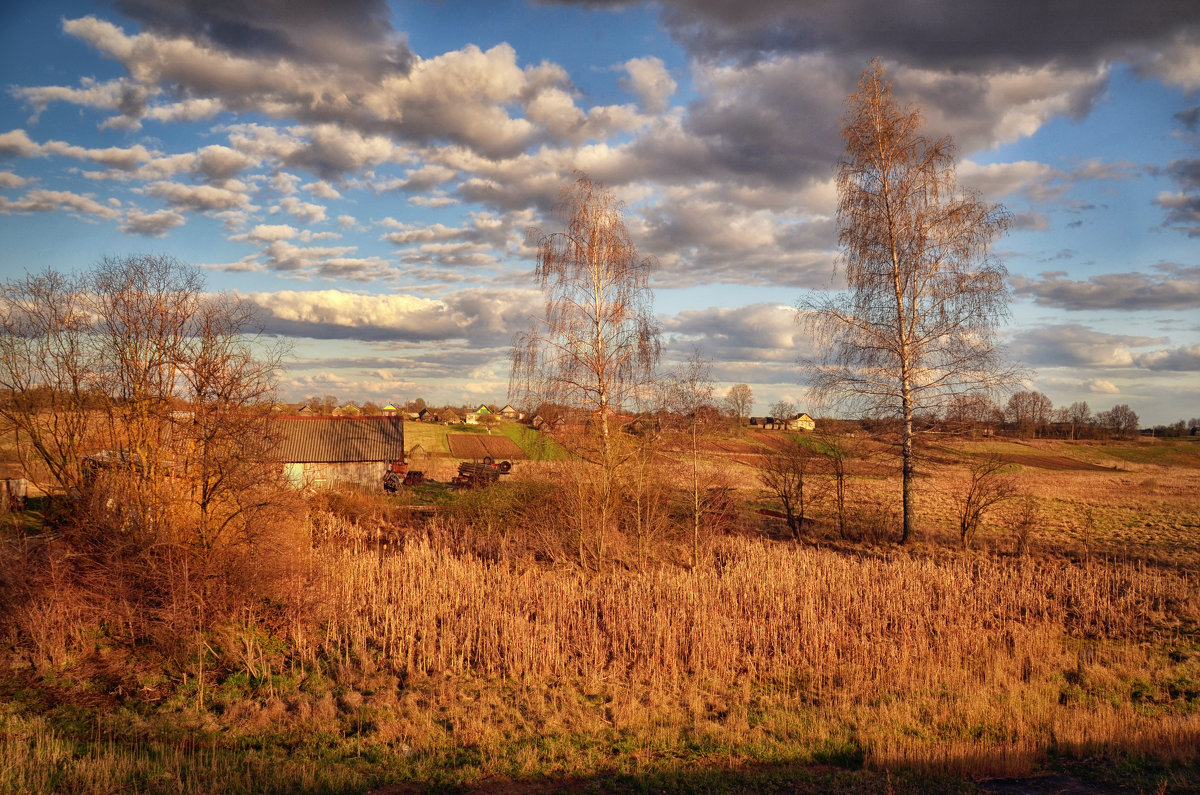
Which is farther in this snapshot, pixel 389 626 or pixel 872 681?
pixel 389 626

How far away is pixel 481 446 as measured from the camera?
181 ft

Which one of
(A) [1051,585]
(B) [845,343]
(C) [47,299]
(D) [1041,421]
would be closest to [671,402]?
(B) [845,343]

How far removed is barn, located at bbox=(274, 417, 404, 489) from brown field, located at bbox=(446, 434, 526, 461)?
12230 mm

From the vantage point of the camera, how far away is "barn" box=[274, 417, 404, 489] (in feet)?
112

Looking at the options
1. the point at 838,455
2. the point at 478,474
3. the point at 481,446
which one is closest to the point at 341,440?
the point at 478,474

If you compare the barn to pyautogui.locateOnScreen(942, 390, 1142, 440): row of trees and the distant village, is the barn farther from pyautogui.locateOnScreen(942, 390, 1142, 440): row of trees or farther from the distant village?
pyautogui.locateOnScreen(942, 390, 1142, 440): row of trees

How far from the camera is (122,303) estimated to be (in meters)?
12.0

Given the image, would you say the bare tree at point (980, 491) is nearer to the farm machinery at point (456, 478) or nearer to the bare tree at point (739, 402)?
the bare tree at point (739, 402)

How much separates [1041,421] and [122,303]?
2779 inches

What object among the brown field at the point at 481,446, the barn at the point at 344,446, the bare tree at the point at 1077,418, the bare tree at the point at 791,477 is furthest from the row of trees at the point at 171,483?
the bare tree at the point at 1077,418

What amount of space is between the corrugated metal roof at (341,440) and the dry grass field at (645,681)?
21.7 m

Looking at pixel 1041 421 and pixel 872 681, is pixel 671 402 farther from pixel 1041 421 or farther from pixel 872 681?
pixel 1041 421

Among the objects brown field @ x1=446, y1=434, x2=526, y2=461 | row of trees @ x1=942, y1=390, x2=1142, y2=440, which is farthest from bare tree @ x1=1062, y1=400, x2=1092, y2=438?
brown field @ x1=446, y1=434, x2=526, y2=461

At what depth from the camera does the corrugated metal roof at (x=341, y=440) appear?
34.2 metres
